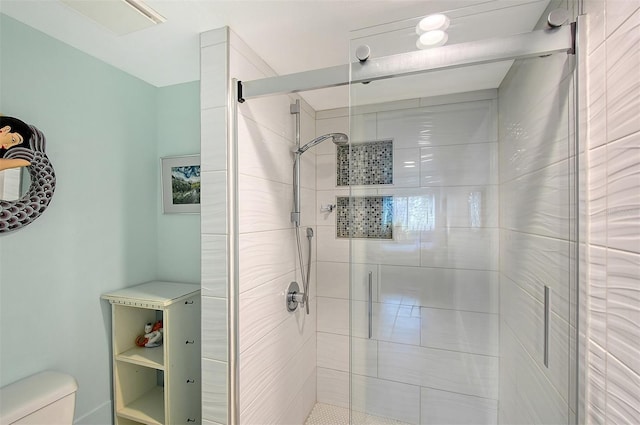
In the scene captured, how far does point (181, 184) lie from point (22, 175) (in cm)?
72

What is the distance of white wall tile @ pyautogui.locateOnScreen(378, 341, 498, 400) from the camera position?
141 cm

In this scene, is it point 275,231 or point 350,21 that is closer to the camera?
point 350,21

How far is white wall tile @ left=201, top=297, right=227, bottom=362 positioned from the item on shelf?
1.87 feet

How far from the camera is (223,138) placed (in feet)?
3.97

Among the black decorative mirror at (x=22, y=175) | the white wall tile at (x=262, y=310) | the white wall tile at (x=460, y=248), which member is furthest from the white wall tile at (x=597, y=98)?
the black decorative mirror at (x=22, y=175)

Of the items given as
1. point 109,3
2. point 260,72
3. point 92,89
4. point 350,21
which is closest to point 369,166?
point 350,21

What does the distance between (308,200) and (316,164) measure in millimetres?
323

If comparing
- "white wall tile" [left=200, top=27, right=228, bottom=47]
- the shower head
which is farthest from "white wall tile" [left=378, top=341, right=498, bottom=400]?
"white wall tile" [left=200, top=27, right=228, bottom=47]

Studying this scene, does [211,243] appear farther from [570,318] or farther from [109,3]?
[570,318]

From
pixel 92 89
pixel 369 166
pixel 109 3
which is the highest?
pixel 109 3

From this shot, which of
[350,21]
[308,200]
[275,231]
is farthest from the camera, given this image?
[308,200]

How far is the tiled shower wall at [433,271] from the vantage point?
1365mm

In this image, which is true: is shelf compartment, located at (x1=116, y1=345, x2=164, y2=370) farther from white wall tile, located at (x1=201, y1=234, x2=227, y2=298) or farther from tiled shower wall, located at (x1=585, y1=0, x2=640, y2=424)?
tiled shower wall, located at (x1=585, y1=0, x2=640, y2=424)

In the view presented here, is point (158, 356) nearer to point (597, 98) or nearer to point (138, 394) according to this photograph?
point (138, 394)
